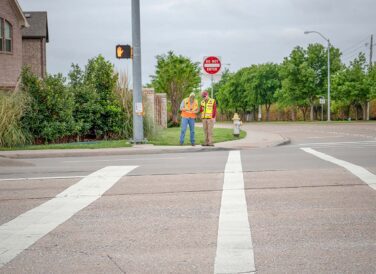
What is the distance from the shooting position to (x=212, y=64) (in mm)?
19281

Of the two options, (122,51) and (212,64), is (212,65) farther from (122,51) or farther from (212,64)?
(122,51)

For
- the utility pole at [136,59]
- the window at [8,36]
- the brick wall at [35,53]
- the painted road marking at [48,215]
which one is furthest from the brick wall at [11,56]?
the painted road marking at [48,215]

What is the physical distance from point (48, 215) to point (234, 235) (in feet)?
7.82

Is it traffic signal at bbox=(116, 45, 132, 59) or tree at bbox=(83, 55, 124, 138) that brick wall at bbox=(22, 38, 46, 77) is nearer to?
tree at bbox=(83, 55, 124, 138)

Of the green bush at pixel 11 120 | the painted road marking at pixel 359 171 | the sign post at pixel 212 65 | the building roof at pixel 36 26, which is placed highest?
the building roof at pixel 36 26

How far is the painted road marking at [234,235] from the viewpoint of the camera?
408cm

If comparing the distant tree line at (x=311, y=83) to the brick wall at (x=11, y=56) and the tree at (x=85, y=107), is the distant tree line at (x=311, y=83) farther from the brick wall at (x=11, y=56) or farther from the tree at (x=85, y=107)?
the tree at (x=85, y=107)

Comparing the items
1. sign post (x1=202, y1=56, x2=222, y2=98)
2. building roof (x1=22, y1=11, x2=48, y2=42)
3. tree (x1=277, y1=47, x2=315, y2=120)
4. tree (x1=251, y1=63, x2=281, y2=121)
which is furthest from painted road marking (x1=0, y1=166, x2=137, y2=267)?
tree (x1=251, y1=63, x2=281, y2=121)

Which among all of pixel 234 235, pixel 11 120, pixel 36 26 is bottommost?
pixel 234 235

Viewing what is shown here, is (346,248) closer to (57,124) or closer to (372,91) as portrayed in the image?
(57,124)

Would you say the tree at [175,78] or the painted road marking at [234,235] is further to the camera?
the tree at [175,78]

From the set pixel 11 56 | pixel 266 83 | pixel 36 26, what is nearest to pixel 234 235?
pixel 11 56

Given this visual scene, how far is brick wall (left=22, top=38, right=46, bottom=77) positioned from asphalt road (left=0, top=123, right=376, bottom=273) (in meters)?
31.3

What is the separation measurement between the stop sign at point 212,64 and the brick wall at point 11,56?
40.8 feet
